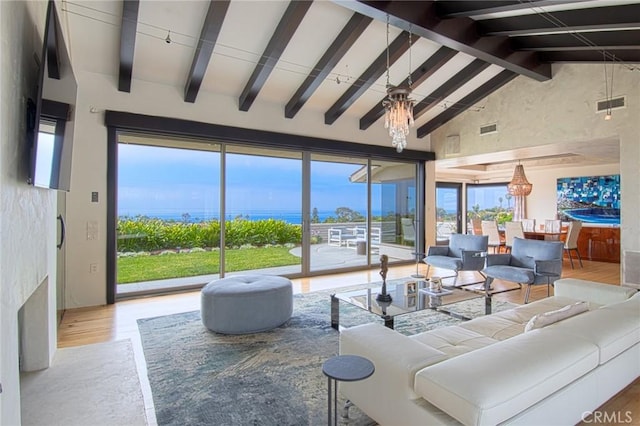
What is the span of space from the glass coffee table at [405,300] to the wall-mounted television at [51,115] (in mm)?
2669

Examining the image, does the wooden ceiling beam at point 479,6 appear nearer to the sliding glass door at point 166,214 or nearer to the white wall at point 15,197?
the sliding glass door at point 166,214

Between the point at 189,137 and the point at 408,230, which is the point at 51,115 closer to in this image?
the point at 189,137

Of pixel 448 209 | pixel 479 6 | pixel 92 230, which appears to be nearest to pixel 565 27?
pixel 479 6

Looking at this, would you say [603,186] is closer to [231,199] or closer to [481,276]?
[481,276]

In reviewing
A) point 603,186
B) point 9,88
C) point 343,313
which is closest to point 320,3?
point 9,88

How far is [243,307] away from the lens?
3414 mm

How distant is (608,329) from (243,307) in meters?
2.82

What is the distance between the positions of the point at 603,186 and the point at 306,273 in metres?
7.66

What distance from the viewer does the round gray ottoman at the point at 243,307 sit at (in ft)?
11.2

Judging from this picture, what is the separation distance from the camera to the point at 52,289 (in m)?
3.00

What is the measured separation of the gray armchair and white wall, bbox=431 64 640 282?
1.20 metres

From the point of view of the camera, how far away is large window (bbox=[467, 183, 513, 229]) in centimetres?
1120

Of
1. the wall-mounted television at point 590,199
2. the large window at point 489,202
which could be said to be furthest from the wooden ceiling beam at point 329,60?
the large window at point 489,202

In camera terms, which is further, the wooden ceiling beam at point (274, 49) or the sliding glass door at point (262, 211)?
the sliding glass door at point (262, 211)
